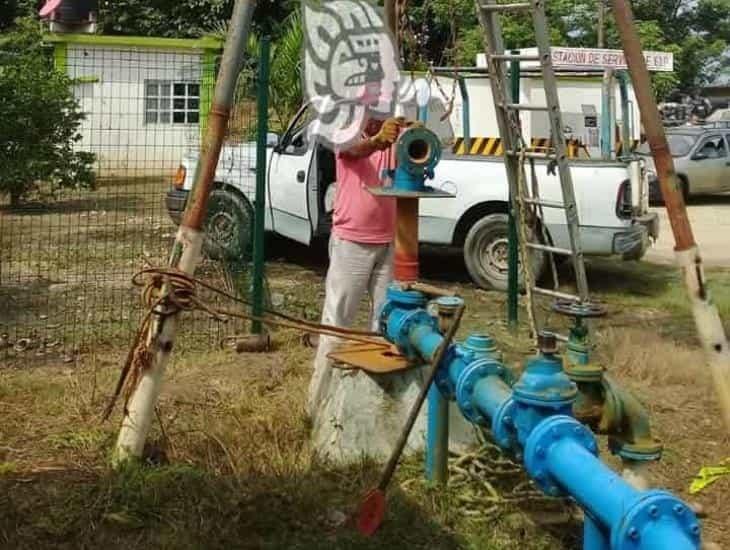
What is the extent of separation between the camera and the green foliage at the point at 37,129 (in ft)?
38.1

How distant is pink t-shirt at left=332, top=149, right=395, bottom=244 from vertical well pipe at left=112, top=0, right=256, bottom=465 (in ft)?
3.35

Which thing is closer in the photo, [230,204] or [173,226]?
[230,204]

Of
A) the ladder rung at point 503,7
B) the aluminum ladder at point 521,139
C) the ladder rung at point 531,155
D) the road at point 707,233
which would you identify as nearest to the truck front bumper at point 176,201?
the road at point 707,233

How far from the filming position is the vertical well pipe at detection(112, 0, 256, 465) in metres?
4.48

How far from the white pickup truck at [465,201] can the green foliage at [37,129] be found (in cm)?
232

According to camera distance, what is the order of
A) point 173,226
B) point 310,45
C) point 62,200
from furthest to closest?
point 62,200, point 173,226, point 310,45

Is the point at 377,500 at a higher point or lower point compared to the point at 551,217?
lower

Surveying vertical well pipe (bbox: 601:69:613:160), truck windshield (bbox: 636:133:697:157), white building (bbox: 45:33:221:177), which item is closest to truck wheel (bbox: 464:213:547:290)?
vertical well pipe (bbox: 601:69:613:160)

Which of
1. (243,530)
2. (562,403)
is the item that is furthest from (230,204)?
(562,403)

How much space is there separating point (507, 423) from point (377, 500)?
682 mm

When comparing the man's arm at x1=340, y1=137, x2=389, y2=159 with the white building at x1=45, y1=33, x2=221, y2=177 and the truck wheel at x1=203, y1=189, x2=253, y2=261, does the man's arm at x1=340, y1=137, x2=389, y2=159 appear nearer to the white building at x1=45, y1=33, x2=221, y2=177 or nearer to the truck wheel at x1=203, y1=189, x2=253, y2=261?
the white building at x1=45, y1=33, x2=221, y2=177

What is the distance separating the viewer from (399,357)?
4660 mm

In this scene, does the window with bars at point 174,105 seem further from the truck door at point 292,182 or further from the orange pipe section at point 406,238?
the orange pipe section at point 406,238

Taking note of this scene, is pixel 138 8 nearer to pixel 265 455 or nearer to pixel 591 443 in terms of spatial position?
pixel 265 455
